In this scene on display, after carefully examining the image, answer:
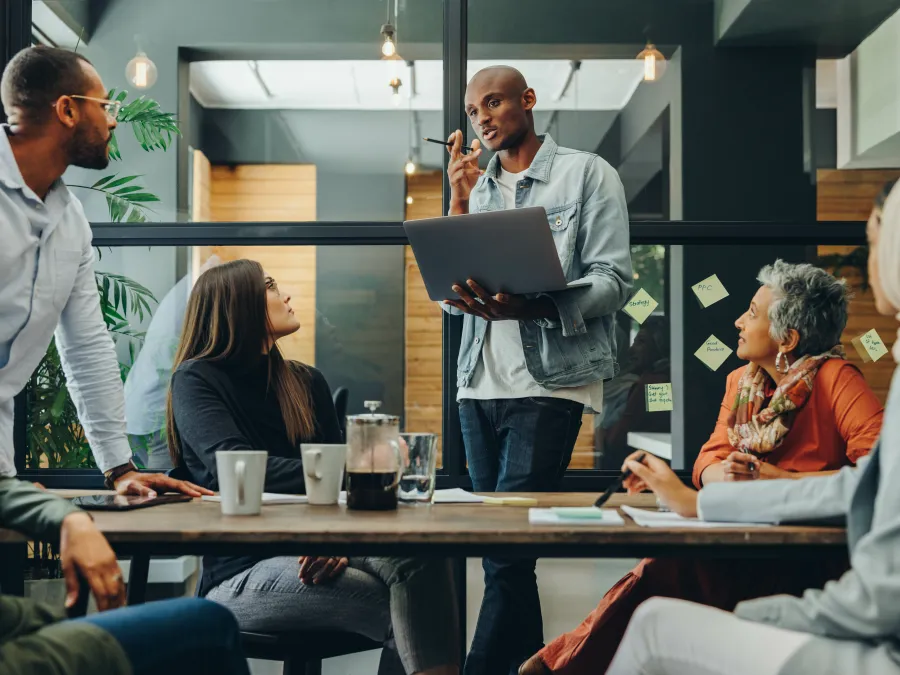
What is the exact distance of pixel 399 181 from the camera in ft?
10.5

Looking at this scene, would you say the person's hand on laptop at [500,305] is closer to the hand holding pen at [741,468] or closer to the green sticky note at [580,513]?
the hand holding pen at [741,468]

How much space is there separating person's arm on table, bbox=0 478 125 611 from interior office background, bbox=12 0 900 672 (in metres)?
1.84

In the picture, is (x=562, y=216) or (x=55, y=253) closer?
(x=55, y=253)

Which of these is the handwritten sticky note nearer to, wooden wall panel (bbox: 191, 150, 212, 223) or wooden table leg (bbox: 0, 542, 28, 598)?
wooden wall panel (bbox: 191, 150, 212, 223)

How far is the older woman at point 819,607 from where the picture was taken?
1111mm

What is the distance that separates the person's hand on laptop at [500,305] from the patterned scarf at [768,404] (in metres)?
0.49

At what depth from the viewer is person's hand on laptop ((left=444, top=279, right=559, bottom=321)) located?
7.39ft

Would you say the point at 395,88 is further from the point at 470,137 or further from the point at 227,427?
the point at 227,427

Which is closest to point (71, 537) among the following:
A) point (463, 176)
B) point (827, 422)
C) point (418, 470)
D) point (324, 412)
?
point (418, 470)

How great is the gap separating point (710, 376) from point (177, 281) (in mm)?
1821

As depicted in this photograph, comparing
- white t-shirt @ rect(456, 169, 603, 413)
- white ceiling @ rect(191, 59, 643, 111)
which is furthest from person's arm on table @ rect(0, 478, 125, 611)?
white ceiling @ rect(191, 59, 643, 111)

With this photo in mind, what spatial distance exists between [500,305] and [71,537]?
Answer: 121 cm

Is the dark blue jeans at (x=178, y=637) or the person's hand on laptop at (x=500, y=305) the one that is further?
the person's hand on laptop at (x=500, y=305)

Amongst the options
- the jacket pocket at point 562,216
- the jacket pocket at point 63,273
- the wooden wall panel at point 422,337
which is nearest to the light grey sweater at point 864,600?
the jacket pocket at point 562,216
